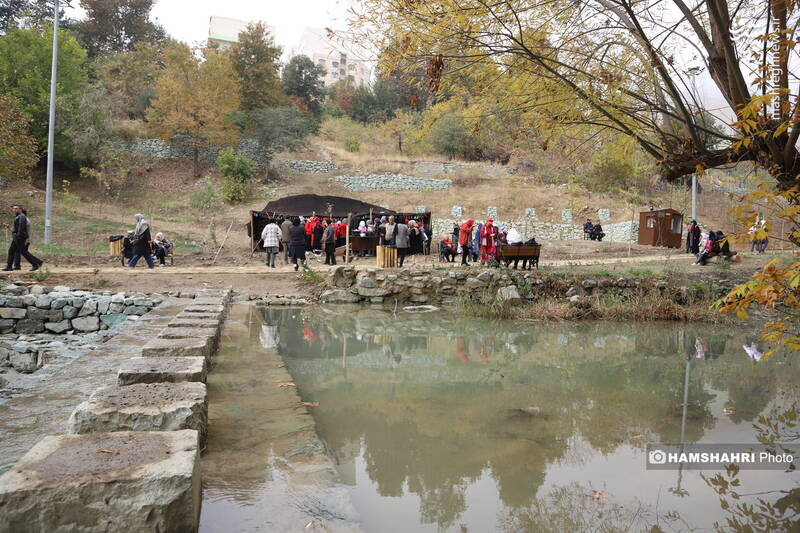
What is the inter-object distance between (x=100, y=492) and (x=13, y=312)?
914cm

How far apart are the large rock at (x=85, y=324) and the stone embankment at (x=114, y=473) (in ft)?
24.3

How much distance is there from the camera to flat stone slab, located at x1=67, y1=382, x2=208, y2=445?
269 cm

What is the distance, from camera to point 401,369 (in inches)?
231

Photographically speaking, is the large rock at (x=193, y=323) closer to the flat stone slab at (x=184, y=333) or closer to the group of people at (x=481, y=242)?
the flat stone slab at (x=184, y=333)

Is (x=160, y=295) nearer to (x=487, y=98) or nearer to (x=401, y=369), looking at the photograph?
(x=401, y=369)

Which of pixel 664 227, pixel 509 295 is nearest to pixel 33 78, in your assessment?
pixel 509 295

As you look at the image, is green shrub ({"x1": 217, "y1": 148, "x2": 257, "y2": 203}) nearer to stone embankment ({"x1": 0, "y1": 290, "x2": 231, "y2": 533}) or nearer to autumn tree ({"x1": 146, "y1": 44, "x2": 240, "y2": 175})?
autumn tree ({"x1": 146, "y1": 44, "x2": 240, "y2": 175})

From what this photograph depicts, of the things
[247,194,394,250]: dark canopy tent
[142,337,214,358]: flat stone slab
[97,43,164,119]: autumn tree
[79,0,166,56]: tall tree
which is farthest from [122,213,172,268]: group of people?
[79,0,166,56]: tall tree

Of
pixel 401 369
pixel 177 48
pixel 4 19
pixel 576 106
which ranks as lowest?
pixel 401 369

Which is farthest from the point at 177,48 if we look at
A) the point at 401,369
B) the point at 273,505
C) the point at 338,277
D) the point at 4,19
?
the point at 273,505

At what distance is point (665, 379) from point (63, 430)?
18.1ft

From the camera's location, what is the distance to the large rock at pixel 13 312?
30.1 ft

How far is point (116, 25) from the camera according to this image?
44156 millimetres

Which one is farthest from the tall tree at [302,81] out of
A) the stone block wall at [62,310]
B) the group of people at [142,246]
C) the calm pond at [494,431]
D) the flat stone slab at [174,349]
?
the flat stone slab at [174,349]
